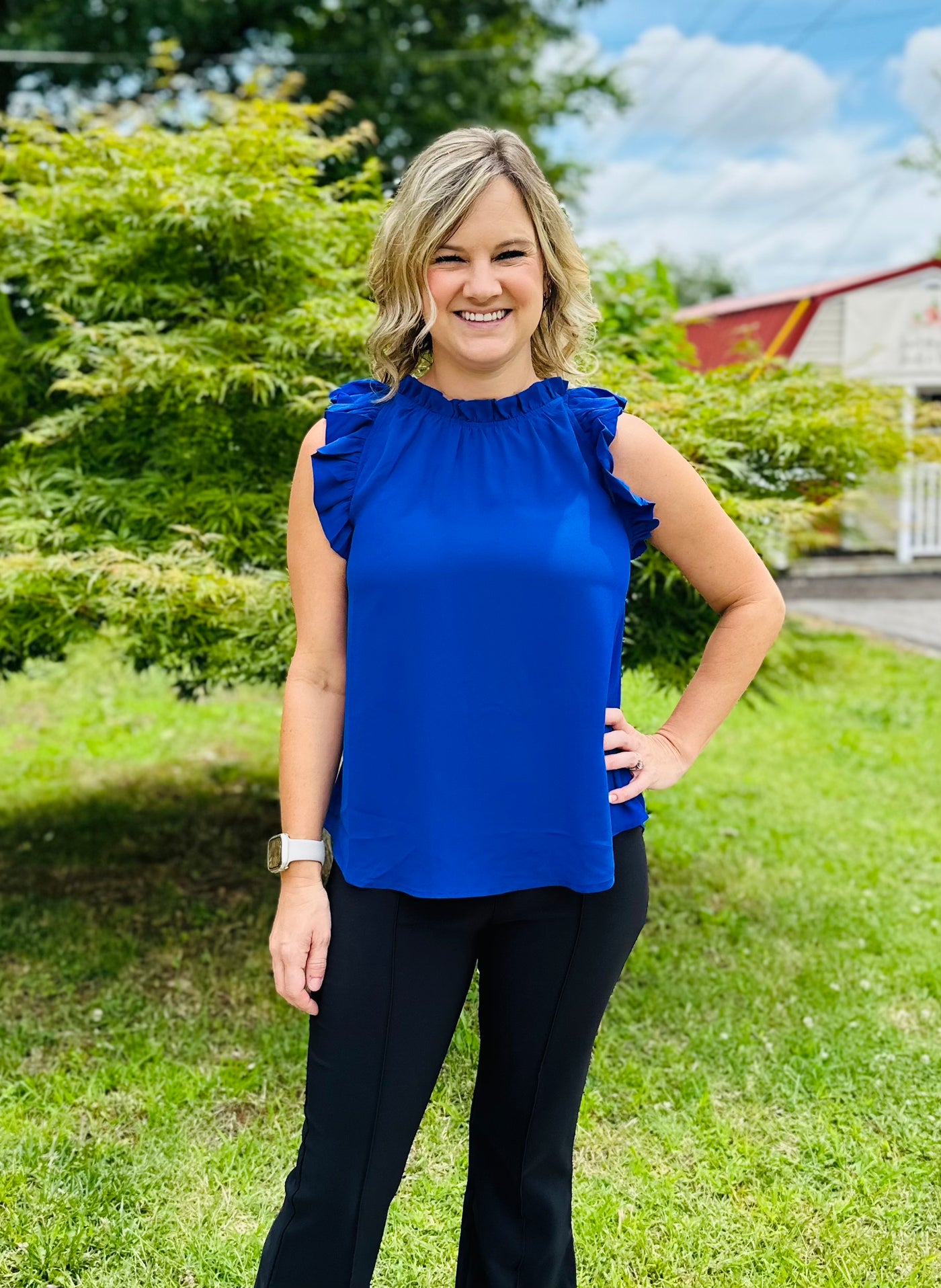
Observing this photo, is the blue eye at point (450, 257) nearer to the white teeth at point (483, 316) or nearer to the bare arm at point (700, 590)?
the white teeth at point (483, 316)

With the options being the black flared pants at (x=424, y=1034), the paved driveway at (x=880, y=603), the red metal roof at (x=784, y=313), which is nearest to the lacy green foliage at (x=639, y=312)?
the black flared pants at (x=424, y=1034)

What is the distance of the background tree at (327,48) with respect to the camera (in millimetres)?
12938

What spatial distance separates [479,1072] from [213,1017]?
6.52ft

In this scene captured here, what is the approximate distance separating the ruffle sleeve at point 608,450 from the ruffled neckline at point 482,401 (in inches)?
1.7

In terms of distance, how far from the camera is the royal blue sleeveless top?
1517 mm

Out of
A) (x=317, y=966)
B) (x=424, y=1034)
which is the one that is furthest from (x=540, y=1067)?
(x=317, y=966)

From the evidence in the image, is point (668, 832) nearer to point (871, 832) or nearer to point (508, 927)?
point (871, 832)

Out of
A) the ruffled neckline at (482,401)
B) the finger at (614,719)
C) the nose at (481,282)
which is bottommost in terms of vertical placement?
the finger at (614,719)

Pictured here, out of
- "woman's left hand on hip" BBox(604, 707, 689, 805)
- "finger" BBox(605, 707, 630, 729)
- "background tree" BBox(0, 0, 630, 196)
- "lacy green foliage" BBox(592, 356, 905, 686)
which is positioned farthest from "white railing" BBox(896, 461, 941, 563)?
"finger" BBox(605, 707, 630, 729)

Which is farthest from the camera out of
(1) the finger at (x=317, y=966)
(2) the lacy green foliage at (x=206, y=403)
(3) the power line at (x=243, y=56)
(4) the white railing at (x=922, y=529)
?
(4) the white railing at (x=922, y=529)

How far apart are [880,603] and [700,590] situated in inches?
453

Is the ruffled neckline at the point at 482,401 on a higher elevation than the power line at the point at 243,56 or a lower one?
lower

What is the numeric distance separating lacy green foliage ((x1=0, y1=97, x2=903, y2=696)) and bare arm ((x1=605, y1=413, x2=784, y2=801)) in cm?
157

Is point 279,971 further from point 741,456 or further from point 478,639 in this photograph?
point 741,456
